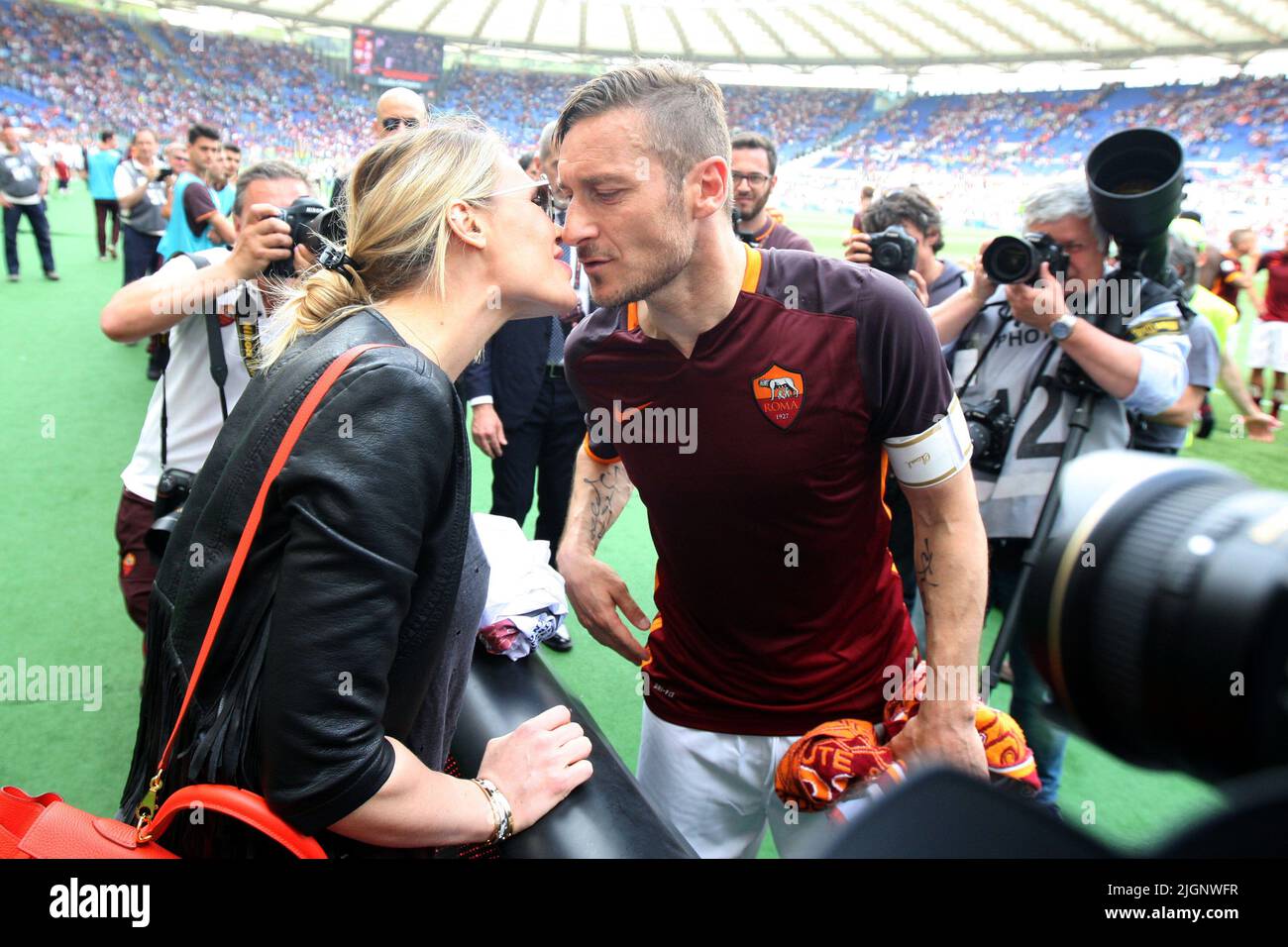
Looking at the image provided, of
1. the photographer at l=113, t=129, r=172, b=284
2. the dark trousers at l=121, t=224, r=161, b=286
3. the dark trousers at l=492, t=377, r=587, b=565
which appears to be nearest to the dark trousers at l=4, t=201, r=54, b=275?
the photographer at l=113, t=129, r=172, b=284

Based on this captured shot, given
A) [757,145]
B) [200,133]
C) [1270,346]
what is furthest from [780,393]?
[1270,346]

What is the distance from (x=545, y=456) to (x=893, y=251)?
181 cm

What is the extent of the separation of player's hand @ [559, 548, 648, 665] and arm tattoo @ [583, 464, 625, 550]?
118mm

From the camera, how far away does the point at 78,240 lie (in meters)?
14.6

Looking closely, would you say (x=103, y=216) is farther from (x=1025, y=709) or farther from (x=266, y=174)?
(x=1025, y=709)

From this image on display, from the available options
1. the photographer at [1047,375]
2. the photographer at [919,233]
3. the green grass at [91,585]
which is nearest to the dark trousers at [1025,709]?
the photographer at [1047,375]

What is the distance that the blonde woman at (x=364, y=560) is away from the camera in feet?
3.12

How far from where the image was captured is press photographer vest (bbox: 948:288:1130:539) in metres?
2.52

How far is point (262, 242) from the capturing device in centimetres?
212

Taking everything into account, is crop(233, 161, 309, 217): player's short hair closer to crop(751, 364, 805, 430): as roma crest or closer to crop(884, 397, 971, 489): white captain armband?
crop(751, 364, 805, 430): as roma crest

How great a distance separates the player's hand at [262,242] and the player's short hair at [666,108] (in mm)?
843

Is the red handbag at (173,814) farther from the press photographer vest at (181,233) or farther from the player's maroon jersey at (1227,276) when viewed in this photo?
the player's maroon jersey at (1227,276)

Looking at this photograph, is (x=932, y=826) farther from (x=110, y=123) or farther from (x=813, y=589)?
(x=110, y=123)
